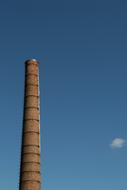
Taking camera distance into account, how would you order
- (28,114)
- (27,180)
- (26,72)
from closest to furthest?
(27,180) < (28,114) < (26,72)

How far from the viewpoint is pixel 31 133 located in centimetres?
2544

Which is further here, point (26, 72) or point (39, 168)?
point (26, 72)

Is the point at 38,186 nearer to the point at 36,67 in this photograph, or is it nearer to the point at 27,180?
the point at 27,180

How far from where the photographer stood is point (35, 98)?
26672 millimetres

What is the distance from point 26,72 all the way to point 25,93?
169cm

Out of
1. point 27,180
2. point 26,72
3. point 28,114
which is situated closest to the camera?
point 27,180

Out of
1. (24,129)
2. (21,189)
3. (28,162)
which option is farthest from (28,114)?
(21,189)

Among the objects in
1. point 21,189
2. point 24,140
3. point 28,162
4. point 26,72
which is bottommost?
point 21,189

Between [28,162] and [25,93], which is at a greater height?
[25,93]

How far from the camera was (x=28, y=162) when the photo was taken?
24547 millimetres

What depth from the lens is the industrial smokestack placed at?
2439cm

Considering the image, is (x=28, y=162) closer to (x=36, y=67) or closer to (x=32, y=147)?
(x=32, y=147)

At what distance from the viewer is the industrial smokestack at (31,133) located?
24.4 m

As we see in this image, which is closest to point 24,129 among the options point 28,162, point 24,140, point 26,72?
point 24,140
